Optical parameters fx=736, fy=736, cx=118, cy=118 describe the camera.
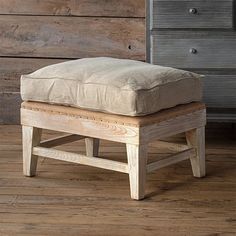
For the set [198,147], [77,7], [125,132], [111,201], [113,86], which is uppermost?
[77,7]

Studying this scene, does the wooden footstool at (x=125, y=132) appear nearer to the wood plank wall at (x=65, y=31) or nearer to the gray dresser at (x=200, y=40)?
the gray dresser at (x=200, y=40)

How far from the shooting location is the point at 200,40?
3057mm

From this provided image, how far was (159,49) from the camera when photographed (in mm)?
3064

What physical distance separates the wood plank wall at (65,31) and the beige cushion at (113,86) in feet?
2.59

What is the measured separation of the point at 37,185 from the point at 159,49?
81cm

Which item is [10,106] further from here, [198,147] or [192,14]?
[198,147]

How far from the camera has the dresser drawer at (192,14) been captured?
9.88ft

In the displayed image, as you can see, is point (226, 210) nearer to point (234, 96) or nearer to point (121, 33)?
point (234, 96)

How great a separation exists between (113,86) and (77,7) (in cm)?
113

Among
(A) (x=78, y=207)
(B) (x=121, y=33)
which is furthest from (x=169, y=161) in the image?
(B) (x=121, y=33)

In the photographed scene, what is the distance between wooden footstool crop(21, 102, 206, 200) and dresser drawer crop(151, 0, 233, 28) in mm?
521

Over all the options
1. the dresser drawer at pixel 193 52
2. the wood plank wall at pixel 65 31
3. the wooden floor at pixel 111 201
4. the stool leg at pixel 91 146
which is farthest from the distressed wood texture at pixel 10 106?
the dresser drawer at pixel 193 52

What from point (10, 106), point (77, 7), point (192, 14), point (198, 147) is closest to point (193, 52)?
point (192, 14)

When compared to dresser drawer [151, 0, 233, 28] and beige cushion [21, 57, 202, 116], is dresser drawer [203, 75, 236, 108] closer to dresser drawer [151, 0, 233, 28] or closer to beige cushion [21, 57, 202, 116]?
dresser drawer [151, 0, 233, 28]
